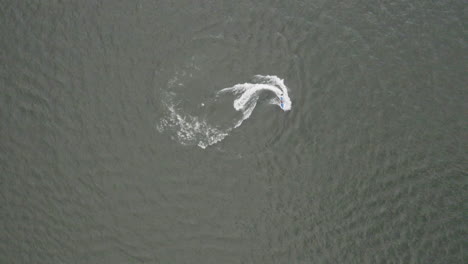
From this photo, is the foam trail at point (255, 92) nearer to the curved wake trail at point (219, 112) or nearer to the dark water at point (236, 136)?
the curved wake trail at point (219, 112)

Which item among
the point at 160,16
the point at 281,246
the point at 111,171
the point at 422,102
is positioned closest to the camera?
the point at 281,246

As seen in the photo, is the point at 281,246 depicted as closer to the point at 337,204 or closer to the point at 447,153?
the point at 337,204

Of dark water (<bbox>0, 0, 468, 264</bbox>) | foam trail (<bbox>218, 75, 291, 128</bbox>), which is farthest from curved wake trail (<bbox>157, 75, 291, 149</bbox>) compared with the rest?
dark water (<bbox>0, 0, 468, 264</bbox>)

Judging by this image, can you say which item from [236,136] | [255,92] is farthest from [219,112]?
[255,92]

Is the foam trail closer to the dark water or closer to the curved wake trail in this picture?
the curved wake trail

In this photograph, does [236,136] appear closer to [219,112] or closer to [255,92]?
[219,112]

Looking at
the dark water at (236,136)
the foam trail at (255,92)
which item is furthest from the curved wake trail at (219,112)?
the dark water at (236,136)

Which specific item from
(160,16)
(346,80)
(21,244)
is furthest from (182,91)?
(21,244)
